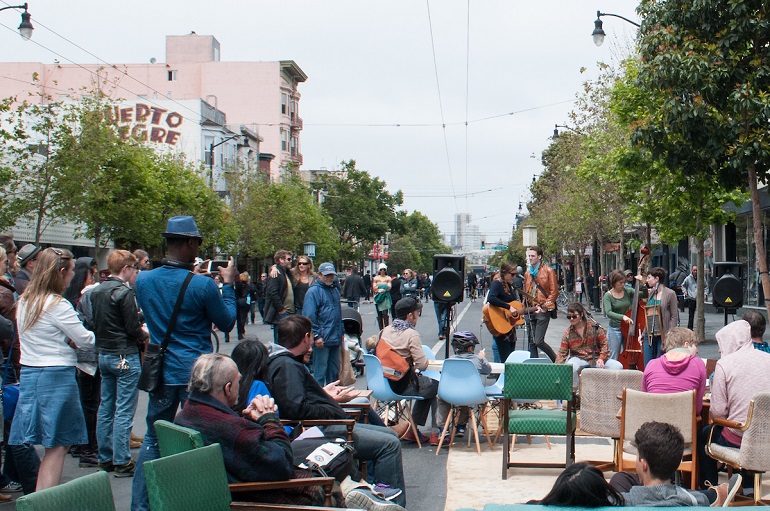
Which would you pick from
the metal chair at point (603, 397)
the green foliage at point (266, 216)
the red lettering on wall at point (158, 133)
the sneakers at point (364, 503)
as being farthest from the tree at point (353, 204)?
the sneakers at point (364, 503)

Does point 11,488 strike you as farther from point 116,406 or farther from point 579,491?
point 579,491

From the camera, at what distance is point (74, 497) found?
145 inches

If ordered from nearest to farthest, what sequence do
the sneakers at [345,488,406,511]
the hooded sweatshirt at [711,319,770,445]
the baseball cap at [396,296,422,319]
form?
the sneakers at [345,488,406,511], the hooded sweatshirt at [711,319,770,445], the baseball cap at [396,296,422,319]

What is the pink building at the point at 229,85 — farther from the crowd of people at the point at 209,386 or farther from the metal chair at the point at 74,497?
the metal chair at the point at 74,497

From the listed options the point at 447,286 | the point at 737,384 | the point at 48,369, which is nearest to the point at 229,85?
the point at 447,286

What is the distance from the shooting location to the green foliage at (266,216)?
50938mm

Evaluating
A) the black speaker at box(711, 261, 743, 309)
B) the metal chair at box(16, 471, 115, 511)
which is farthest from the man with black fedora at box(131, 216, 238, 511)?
the black speaker at box(711, 261, 743, 309)

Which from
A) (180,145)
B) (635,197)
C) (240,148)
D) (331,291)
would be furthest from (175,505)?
(240,148)

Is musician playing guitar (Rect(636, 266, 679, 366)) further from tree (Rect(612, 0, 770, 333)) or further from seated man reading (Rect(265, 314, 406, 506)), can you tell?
seated man reading (Rect(265, 314, 406, 506))

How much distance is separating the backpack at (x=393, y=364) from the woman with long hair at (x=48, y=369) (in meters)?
3.69

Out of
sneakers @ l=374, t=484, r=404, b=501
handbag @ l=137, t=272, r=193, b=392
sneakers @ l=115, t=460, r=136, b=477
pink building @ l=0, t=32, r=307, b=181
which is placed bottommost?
sneakers @ l=115, t=460, r=136, b=477

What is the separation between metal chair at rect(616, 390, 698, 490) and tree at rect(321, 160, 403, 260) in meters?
77.1

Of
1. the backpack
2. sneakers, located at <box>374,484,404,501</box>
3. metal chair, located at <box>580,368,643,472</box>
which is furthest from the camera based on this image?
the backpack

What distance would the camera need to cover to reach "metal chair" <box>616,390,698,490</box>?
696cm
